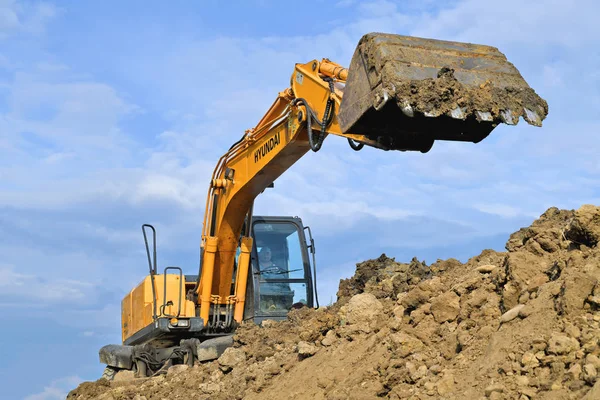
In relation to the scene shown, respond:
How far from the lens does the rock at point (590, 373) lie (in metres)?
4.82

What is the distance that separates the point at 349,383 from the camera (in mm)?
6820

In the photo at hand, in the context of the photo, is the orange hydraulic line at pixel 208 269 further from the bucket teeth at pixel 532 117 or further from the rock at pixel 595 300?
the rock at pixel 595 300

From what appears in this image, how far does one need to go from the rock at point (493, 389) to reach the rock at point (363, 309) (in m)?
2.68

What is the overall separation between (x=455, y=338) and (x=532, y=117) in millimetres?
2154

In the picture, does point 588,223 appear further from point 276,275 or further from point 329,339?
point 276,275

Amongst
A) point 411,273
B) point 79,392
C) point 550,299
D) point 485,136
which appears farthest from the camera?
point 79,392

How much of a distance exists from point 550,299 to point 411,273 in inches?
126

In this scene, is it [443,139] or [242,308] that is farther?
[242,308]

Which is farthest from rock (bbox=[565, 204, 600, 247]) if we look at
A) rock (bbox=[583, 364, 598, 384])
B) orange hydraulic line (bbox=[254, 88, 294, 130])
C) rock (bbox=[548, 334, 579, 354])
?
orange hydraulic line (bbox=[254, 88, 294, 130])

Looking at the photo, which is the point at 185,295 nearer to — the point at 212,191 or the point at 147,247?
the point at 147,247

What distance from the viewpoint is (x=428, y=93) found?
6.63 meters

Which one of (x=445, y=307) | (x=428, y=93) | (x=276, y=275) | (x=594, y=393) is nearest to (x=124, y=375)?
(x=276, y=275)

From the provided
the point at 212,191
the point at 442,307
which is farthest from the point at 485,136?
the point at 212,191

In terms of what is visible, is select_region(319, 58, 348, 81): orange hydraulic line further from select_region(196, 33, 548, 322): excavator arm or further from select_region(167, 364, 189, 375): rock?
select_region(167, 364, 189, 375): rock
